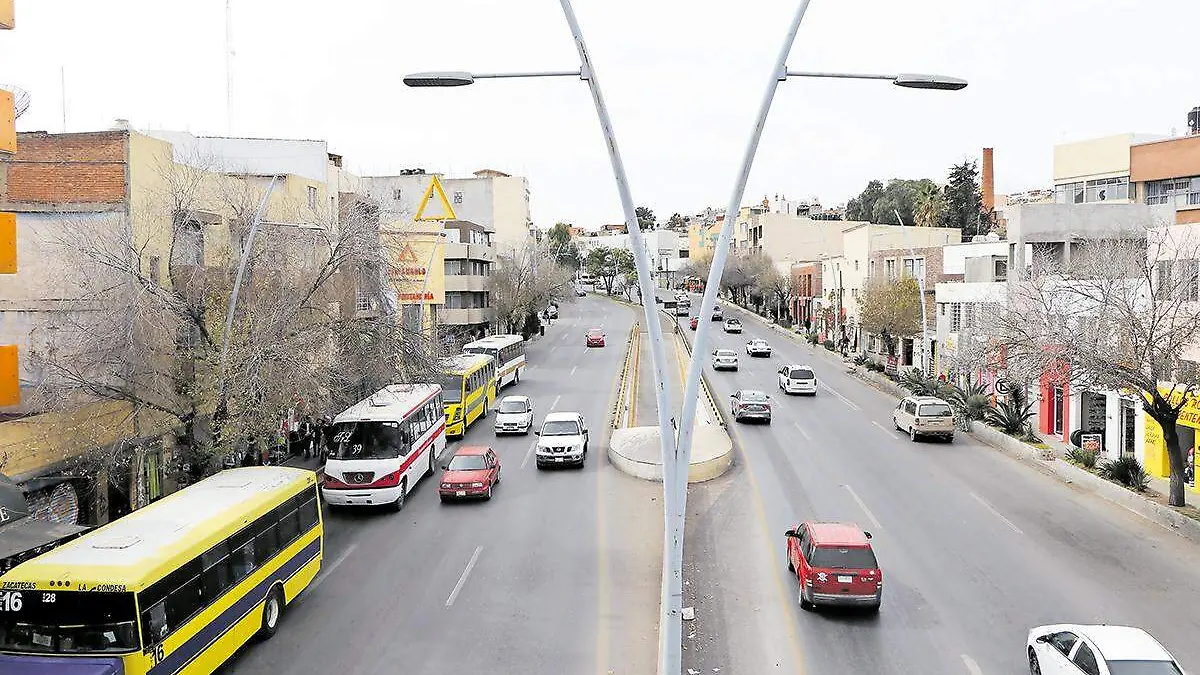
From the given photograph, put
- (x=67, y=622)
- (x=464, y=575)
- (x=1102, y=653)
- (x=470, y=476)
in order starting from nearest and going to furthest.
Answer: (x=67, y=622) → (x=1102, y=653) → (x=464, y=575) → (x=470, y=476)

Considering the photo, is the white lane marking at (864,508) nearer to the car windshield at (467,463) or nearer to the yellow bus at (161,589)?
the car windshield at (467,463)

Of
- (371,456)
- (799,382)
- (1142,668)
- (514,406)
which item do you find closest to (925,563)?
(1142,668)

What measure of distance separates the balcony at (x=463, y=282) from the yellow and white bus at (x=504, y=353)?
16.6 m

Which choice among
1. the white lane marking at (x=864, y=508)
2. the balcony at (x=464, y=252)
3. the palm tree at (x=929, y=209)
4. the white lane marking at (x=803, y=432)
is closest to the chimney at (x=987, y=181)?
the palm tree at (x=929, y=209)

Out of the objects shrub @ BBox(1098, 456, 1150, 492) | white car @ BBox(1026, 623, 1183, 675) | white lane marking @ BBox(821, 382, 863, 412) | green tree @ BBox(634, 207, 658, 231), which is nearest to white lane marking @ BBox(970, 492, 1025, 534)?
shrub @ BBox(1098, 456, 1150, 492)

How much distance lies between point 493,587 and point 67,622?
8287 millimetres

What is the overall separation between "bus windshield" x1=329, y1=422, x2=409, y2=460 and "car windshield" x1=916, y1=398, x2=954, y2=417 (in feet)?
66.2

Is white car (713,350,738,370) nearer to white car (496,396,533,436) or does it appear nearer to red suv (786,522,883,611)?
white car (496,396,533,436)

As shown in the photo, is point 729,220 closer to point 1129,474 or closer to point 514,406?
point 1129,474

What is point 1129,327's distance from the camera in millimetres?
23859

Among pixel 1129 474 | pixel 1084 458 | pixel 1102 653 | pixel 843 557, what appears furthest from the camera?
pixel 1084 458

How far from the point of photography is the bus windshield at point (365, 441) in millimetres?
24578

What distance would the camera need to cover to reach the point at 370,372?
2727 cm

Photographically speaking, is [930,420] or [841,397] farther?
[841,397]
